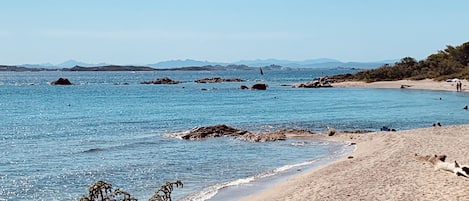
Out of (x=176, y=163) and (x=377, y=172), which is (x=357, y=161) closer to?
(x=377, y=172)

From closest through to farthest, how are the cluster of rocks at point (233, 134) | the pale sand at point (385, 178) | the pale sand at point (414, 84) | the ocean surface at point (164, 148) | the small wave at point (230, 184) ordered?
the pale sand at point (385, 178) → the small wave at point (230, 184) → the ocean surface at point (164, 148) → the cluster of rocks at point (233, 134) → the pale sand at point (414, 84)

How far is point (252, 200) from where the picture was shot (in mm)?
16984

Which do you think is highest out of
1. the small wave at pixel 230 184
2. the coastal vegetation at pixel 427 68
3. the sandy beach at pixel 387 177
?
the coastal vegetation at pixel 427 68

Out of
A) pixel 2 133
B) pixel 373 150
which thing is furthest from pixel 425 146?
pixel 2 133

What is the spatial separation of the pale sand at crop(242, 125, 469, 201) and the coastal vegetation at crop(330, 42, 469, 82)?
75.6 metres

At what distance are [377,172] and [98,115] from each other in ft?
116

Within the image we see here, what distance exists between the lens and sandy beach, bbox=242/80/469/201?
15961 millimetres

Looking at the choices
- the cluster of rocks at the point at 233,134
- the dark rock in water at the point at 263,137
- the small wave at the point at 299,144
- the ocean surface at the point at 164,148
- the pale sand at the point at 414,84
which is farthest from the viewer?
the pale sand at the point at 414,84

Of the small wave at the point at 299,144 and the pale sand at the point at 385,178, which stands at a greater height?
the pale sand at the point at 385,178

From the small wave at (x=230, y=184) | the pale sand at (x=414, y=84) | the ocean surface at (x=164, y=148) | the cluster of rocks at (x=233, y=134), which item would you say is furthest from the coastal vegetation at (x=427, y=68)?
the small wave at (x=230, y=184)

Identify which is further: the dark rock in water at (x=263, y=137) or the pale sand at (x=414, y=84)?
the pale sand at (x=414, y=84)

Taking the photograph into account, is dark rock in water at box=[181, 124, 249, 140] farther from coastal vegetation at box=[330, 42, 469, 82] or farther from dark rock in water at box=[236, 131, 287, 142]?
coastal vegetation at box=[330, 42, 469, 82]

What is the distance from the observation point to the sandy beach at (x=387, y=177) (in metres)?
16.0

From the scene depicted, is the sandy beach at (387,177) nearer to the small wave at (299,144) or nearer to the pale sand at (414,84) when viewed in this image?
the small wave at (299,144)
